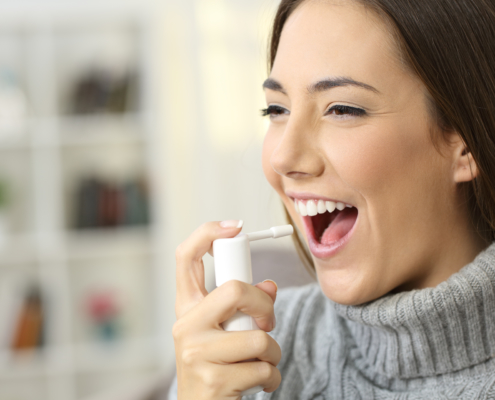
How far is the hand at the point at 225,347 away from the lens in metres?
0.72

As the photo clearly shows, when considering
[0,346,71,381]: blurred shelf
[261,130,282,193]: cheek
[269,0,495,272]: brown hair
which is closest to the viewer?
[269,0,495,272]: brown hair

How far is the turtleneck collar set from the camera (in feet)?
2.83

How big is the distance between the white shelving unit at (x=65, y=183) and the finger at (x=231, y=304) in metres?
2.12

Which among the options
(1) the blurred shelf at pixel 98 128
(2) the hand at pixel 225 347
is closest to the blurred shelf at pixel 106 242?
(1) the blurred shelf at pixel 98 128

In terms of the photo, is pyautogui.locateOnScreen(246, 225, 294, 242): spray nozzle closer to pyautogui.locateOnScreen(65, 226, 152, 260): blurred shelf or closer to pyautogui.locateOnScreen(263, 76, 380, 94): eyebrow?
pyautogui.locateOnScreen(263, 76, 380, 94): eyebrow

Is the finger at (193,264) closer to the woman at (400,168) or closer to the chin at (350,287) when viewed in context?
the woman at (400,168)

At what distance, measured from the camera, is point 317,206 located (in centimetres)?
93

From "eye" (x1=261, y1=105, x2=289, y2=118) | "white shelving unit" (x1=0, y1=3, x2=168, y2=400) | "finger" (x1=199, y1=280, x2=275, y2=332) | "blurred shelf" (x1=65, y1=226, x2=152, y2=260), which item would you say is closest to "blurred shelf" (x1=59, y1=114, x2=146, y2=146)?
"white shelving unit" (x1=0, y1=3, x2=168, y2=400)

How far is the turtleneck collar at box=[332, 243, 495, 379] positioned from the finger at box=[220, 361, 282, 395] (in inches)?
11.3

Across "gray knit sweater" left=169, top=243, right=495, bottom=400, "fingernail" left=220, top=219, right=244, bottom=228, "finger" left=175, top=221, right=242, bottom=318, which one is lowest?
"gray knit sweater" left=169, top=243, right=495, bottom=400

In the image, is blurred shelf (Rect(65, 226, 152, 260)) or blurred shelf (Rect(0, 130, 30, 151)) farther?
blurred shelf (Rect(65, 226, 152, 260))

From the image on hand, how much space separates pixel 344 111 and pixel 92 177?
2.20m

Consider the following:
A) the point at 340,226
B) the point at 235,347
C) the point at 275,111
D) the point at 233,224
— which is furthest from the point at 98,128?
the point at 235,347

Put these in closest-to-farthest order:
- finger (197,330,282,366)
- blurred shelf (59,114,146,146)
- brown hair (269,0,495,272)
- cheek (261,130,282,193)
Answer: finger (197,330,282,366) < brown hair (269,0,495,272) < cheek (261,130,282,193) < blurred shelf (59,114,146,146)
